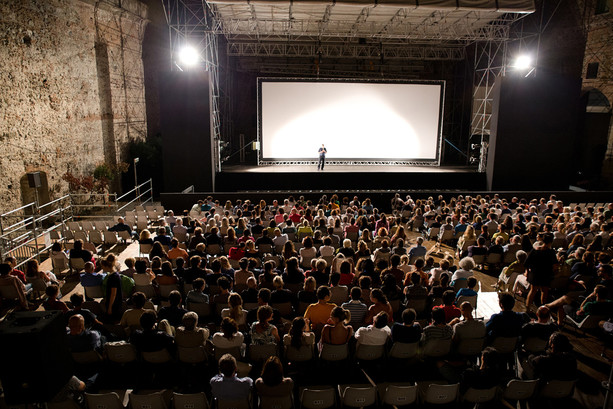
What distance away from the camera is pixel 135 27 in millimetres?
18250

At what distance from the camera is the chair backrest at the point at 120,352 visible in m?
4.27

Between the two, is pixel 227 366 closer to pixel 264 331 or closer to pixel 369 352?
pixel 264 331

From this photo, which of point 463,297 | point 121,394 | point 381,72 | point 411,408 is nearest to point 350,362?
point 411,408

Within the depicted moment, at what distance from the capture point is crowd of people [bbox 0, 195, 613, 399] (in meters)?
4.24

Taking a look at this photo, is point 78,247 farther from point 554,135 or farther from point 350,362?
point 554,135

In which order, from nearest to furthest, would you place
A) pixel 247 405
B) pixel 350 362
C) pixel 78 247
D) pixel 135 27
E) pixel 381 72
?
pixel 247 405 → pixel 350 362 → pixel 78 247 → pixel 135 27 → pixel 381 72

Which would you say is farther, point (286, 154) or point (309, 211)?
point (286, 154)

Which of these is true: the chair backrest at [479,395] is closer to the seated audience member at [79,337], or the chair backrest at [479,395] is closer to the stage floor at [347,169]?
the seated audience member at [79,337]

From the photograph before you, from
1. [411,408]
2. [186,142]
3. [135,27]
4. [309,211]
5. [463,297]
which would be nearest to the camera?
[411,408]

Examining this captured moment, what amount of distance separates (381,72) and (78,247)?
1620cm

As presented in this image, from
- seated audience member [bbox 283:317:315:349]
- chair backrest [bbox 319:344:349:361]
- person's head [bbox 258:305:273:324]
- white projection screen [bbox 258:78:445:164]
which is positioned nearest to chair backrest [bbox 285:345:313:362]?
seated audience member [bbox 283:317:315:349]

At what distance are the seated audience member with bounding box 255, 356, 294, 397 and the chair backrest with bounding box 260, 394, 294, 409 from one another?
41mm

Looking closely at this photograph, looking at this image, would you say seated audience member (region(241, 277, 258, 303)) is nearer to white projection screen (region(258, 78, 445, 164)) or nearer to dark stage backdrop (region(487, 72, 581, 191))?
dark stage backdrop (region(487, 72, 581, 191))

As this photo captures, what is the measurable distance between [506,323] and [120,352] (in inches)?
162
